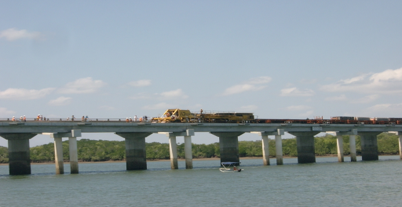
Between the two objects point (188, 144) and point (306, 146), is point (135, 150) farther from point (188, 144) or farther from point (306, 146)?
point (306, 146)

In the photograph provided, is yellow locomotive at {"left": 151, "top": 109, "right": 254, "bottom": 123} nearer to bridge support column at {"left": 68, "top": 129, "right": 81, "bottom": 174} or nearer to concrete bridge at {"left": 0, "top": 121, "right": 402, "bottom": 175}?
concrete bridge at {"left": 0, "top": 121, "right": 402, "bottom": 175}

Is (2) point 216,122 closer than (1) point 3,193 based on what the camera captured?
No

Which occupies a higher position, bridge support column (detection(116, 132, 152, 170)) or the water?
bridge support column (detection(116, 132, 152, 170))

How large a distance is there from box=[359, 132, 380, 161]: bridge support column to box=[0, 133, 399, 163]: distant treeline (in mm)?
46877

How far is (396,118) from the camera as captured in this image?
123 meters

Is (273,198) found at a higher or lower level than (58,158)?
lower

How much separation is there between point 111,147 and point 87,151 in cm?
807

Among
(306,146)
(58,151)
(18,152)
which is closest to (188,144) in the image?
(58,151)

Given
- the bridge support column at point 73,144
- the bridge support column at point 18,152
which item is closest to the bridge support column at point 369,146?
the bridge support column at point 73,144

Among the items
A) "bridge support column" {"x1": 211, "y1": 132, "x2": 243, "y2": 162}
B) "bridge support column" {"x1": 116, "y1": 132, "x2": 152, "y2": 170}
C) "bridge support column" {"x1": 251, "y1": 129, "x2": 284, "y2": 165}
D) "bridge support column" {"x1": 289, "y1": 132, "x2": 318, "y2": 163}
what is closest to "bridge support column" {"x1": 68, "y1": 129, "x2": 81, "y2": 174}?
"bridge support column" {"x1": 116, "y1": 132, "x2": 152, "y2": 170}

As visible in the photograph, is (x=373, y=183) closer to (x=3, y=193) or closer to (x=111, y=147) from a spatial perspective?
(x=3, y=193)

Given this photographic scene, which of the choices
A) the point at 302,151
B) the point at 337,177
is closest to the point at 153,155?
the point at 302,151

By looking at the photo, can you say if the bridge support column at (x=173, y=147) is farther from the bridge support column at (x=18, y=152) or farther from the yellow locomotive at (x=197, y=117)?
the bridge support column at (x=18, y=152)

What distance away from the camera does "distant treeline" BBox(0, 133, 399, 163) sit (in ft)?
551
